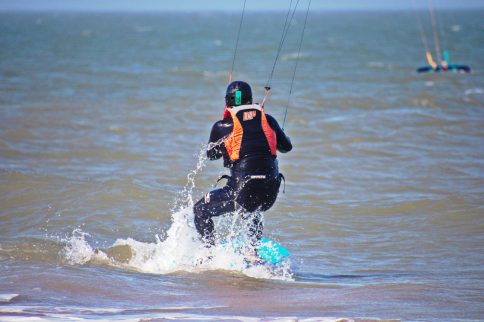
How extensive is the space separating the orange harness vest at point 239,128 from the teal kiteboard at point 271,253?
3.24 ft

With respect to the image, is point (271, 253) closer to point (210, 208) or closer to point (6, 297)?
point (210, 208)

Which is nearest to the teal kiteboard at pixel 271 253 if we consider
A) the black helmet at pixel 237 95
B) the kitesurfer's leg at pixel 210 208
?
the kitesurfer's leg at pixel 210 208

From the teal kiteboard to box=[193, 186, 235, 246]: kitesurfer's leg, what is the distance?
18.4 inches

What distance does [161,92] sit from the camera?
25109 millimetres

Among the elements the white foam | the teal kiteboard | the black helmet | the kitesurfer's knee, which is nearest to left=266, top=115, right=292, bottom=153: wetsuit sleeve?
the black helmet

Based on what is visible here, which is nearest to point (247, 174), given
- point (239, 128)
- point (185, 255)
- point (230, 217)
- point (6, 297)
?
point (239, 128)

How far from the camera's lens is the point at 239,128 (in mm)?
6637

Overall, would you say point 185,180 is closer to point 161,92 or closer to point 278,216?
point 278,216

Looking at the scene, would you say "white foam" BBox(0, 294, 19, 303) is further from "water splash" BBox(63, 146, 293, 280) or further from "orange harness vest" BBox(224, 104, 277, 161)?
"orange harness vest" BBox(224, 104, 277, 161)

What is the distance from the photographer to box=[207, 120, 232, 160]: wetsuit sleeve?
667 centimetres

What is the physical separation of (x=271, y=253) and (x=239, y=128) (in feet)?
4.20

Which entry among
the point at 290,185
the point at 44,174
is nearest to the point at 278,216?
the point at 290,185

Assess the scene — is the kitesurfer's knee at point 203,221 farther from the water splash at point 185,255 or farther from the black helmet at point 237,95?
the black helmet at point 237,95

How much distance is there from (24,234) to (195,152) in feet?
20.3
